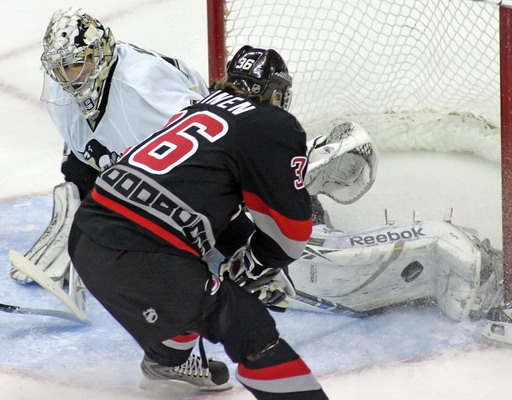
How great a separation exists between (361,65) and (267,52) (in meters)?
1.30

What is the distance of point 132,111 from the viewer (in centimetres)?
272

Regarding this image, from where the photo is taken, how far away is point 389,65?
3.39 m

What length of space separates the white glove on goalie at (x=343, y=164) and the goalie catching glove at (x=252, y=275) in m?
0.68

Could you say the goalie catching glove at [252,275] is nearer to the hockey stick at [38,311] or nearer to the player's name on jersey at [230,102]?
the player's name on jersey at [230,102]

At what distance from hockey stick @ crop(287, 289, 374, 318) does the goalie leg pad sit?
0.69 metres

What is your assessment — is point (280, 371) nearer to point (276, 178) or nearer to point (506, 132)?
point (276, 178)

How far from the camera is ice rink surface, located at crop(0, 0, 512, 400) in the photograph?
8.19 feet

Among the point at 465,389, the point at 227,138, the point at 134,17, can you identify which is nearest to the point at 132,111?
the point at 227,138

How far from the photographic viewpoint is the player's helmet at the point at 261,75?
2.07m

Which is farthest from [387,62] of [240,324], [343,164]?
[240,324]

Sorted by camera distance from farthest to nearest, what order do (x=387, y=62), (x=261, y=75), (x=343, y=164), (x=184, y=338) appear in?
(x=387, y=62), (x=343, y=164), (x=184, y=338), (x=261, y=75)

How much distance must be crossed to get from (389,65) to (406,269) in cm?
91

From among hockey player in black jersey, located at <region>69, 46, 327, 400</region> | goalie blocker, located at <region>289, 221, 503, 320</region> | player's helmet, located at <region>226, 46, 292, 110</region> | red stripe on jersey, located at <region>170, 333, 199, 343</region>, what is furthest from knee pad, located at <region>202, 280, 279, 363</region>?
goalie blocker, located at <region>289, 221, 503, 320</region>

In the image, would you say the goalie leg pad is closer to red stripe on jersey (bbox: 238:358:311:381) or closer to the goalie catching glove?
the goalie catching glove
